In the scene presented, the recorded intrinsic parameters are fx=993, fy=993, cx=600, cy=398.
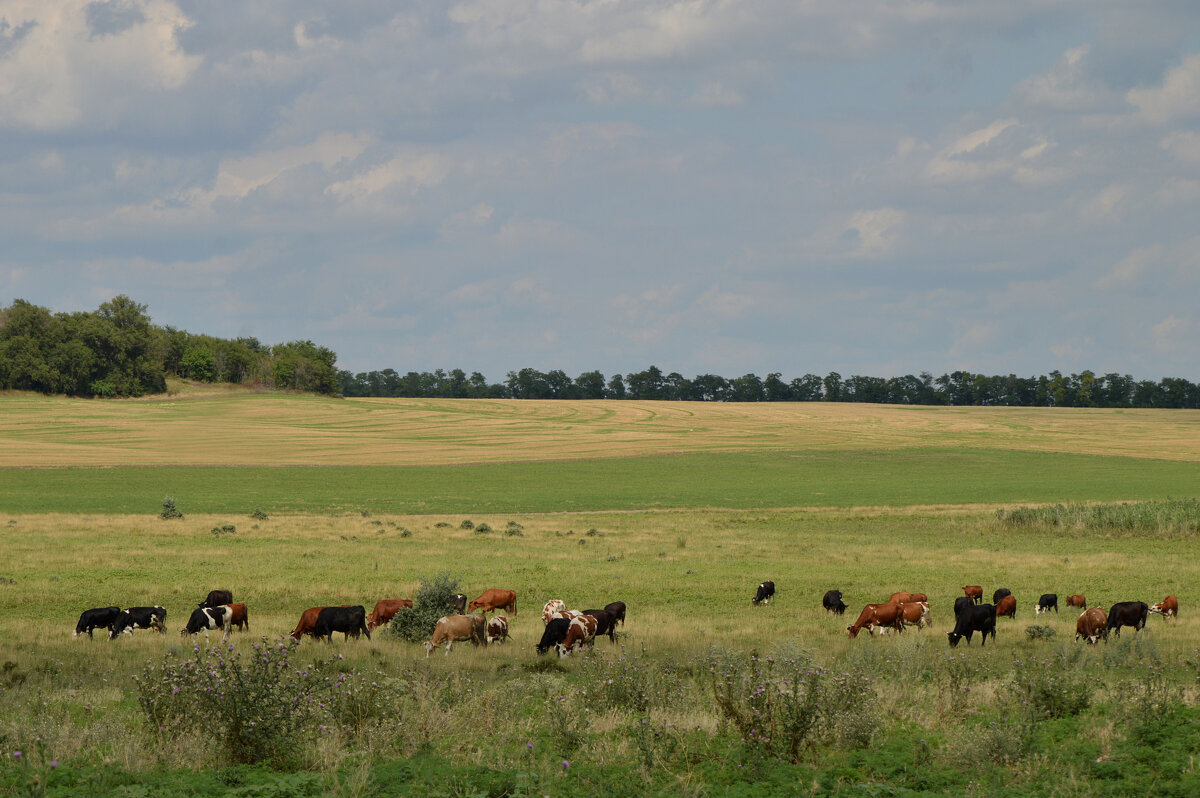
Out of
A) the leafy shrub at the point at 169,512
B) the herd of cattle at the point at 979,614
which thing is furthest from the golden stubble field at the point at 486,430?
the herd of cattle at the point at 979,614

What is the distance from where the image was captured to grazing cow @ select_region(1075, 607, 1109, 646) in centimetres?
2103

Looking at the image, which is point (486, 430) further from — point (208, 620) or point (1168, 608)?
point (1168, 608)

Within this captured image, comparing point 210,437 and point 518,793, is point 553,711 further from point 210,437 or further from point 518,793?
point 210,437

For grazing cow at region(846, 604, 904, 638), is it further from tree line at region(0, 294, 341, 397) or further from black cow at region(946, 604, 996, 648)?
tree line at region(0, 294, 341, 397)

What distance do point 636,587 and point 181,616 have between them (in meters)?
12.1

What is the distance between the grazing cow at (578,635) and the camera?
18.4m

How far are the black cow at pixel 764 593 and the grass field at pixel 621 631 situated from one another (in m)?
0.82

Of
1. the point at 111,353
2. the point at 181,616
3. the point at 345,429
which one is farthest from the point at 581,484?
the point at 111,353

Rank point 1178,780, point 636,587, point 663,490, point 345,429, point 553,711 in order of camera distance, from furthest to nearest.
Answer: point 345,429
point 663,490
point 636,587
point 553,711
point 1178,780

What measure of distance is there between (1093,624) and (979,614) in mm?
2782

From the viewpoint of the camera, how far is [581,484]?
7362cm

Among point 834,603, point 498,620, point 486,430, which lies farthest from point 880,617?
point 486,430

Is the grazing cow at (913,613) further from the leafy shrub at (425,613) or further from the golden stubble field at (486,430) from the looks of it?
the golden stubble field at (486,430)

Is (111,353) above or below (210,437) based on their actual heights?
above
